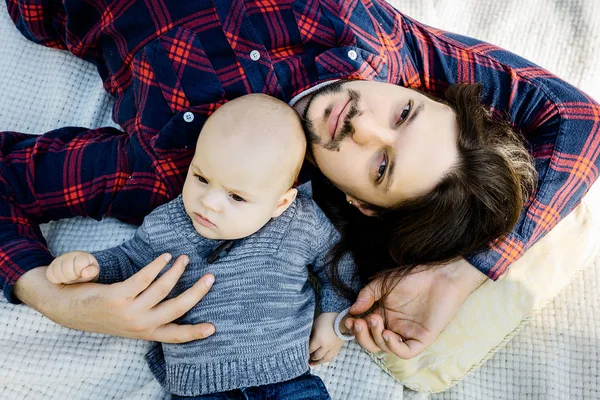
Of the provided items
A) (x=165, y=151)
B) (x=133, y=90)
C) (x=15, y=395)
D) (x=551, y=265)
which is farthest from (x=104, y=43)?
(x=551, y=265)

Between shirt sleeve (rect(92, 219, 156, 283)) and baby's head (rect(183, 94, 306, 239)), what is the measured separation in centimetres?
14

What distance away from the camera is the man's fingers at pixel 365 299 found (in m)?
1.22

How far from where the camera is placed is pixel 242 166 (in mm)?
994

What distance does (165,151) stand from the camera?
1190 mm

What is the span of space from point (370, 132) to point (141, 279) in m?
0.54

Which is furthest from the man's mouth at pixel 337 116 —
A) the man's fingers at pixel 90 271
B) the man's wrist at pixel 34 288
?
the man's wrist at pixel 34 288

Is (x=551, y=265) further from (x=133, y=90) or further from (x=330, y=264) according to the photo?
(x=133, y=90)

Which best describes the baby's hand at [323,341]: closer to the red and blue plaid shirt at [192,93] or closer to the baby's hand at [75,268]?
the red and blue plaid shirt at [192,93]

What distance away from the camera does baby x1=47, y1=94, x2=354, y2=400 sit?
3.31 feet

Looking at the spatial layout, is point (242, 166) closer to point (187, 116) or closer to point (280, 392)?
point (187, 116)

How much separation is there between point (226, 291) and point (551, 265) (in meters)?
0.79

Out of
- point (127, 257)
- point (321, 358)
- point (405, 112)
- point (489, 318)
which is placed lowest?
point (321, 358)

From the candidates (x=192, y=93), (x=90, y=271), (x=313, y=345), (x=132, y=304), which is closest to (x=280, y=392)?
(x=313, y=345)

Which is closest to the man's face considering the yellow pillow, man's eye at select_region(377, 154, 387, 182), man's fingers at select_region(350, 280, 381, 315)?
man's eye at select_region(377, 154, 387, 182)
